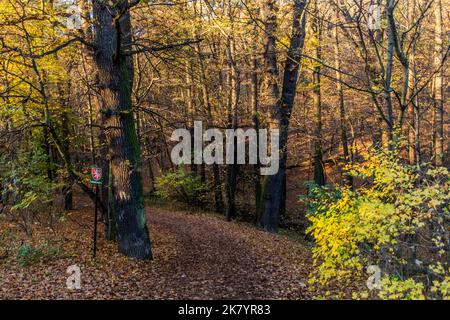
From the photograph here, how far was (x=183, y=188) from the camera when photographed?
62.9 feet

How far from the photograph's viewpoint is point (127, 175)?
8.45m

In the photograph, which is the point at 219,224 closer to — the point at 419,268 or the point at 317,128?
the point at 317,128

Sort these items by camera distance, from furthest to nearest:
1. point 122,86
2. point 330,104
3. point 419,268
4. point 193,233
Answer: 1. point 330,104
2. point 193,233
3. point 122,86
4. point 419,268

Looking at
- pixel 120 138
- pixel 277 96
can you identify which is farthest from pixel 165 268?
pixel 277 96

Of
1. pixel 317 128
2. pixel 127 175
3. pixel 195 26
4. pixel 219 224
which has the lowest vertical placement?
pixel 219 224

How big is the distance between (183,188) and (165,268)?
36.5ft

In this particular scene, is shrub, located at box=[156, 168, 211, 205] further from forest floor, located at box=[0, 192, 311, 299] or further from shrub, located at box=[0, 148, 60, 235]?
shrub, located at box=[0, 148, 60, 235]

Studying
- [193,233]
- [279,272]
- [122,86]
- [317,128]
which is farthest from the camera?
[317,128]

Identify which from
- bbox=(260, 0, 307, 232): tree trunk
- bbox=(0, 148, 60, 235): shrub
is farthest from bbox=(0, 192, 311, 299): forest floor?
bbox=(260, 0, 307, 232): tree trunk

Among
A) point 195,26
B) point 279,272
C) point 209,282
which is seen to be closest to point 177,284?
point 209,282

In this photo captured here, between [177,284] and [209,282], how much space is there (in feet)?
2.13

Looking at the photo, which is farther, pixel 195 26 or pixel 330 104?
pixel 330 104

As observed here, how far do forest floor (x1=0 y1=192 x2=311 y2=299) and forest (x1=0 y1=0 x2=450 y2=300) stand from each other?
0.06m

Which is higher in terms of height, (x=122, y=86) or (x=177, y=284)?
(x=122, y=86)
